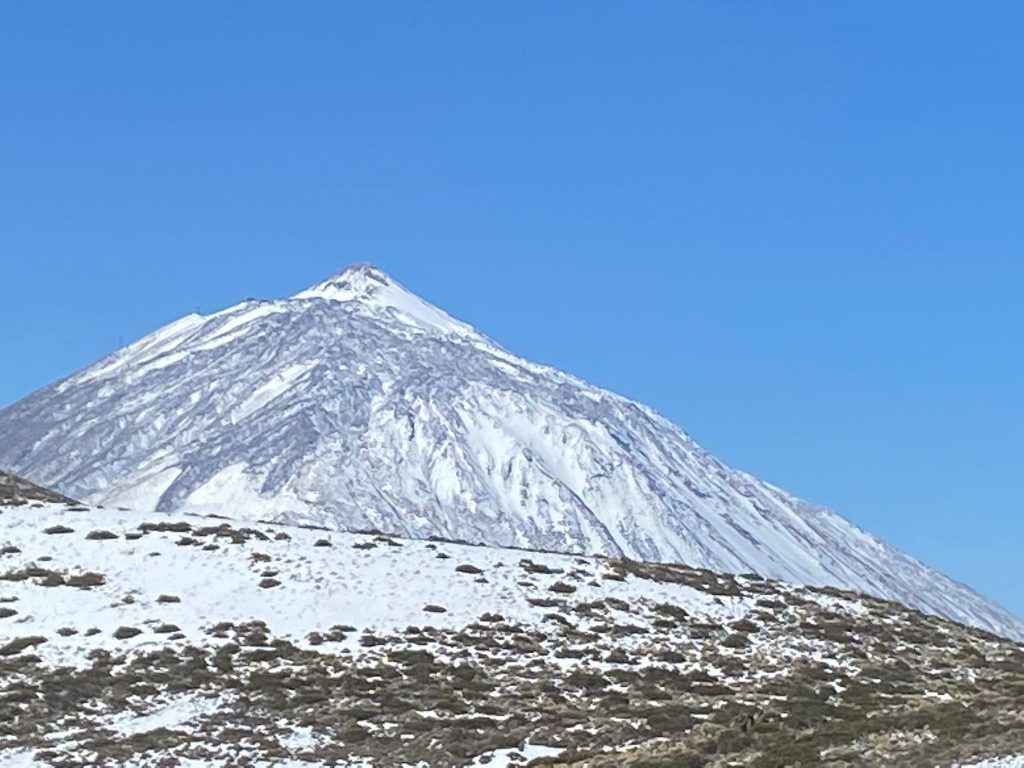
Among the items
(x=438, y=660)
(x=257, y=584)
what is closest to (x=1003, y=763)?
(x=438, y=660)

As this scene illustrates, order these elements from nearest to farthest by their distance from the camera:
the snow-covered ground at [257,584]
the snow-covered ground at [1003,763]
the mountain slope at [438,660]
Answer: the snow-covered ground at [1003,763] → the mountain slope at [438,660] → the snow-covered ground at [257,584]

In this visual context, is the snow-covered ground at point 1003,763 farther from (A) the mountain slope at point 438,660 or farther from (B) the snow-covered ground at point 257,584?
(B) the snow-covered ground at point 257,584

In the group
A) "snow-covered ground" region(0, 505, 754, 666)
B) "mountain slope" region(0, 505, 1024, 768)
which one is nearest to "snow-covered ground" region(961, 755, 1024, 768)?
"mountain slope" region(0, 505, 1024, 768)

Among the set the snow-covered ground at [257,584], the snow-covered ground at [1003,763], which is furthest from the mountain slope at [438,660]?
the snow-covered ground at [1003,763]

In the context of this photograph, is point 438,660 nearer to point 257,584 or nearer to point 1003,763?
point 257,584

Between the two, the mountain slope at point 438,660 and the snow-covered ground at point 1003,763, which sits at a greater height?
the mountain slope at point 438,660

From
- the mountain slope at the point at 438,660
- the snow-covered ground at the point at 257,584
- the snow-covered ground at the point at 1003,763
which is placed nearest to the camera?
the snow-covered ground at the point at 1003,763

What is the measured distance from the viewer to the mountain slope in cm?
3812

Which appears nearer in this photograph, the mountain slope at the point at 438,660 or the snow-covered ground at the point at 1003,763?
the snow-covered ground at the point at 1003,763

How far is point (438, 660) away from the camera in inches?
1841

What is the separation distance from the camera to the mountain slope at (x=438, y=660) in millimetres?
38125

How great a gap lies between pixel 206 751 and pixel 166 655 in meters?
7.96

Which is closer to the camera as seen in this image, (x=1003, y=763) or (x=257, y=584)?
(x=1003, y=763)

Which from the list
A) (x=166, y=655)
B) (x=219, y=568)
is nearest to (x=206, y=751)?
(x=166, y=655)
